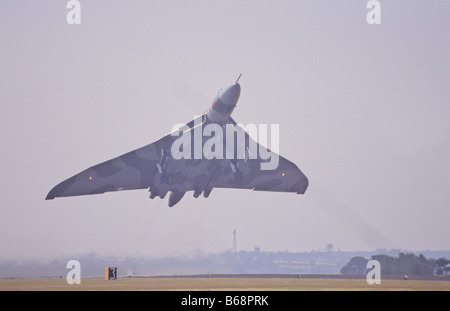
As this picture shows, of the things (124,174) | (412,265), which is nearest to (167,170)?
(124,174)

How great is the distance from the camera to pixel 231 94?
3684 cm

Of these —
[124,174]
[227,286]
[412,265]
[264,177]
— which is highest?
[124,174]

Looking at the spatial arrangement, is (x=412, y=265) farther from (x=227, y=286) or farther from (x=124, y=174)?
(x=227, y=286)

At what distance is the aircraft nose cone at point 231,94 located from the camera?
120ft

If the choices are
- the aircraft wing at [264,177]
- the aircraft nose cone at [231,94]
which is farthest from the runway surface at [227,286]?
the aircraft nose cone at [231,94]

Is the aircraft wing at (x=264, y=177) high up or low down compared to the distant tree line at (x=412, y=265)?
up

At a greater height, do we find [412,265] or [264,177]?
[264,177]

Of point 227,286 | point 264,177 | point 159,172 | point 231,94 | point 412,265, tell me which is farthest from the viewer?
point 412,265

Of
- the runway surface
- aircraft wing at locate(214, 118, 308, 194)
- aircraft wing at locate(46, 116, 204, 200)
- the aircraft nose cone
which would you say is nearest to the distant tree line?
aircraft wing at locate(214, 118, 308, 194)

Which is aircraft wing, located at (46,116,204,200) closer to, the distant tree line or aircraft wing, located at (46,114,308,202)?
aircraft wing, located at (46,114,308,202)

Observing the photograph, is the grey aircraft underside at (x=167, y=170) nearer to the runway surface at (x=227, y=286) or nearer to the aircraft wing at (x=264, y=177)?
the aircraft wing at (x=264, y=177)
